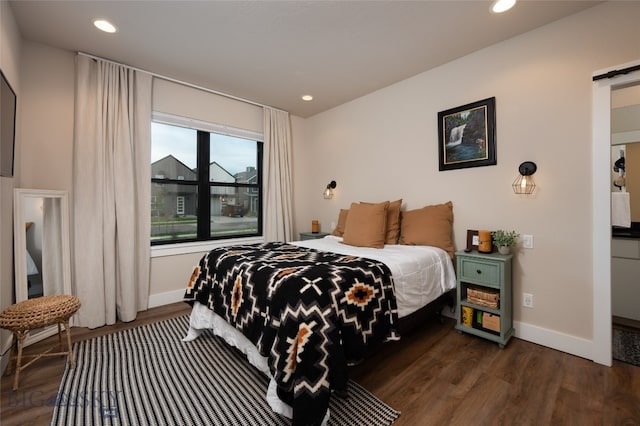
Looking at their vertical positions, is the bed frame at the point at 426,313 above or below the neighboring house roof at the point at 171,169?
below

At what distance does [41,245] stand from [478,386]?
3709 mm

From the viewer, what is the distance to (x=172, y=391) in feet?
5.77

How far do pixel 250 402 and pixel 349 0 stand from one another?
9.21 ft

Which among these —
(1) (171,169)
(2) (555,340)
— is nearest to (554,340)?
(2) (555,340)

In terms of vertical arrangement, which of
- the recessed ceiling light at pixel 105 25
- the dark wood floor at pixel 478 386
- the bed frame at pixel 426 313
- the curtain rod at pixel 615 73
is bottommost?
the dark wood floor at pixel 478 386

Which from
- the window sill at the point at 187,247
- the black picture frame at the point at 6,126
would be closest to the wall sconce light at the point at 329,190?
the window sill at the point at 187,247

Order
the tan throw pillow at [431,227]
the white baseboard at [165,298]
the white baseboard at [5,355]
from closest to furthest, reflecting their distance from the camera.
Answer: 1. the white baseboard at [5,355]
2. the tan throw pillow at [431,227]
3. the white baseboard at [165,298]

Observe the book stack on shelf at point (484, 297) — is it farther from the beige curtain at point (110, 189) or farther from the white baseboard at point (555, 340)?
the beige curtain at point (110, 189)

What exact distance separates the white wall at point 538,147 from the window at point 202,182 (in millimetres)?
2268

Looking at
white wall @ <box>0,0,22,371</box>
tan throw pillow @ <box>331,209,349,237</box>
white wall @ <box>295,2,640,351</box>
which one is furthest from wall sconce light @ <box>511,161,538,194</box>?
white wall @ <box>0,0,22,371</box>

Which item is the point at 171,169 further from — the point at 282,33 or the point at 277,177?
the point at 282,33

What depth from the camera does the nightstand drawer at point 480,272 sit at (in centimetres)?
231

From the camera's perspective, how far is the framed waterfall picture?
262cm

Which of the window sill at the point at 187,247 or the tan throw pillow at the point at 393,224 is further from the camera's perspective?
the window sill at the point at 187,247
